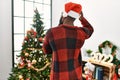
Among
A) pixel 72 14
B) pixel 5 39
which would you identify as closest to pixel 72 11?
pixel 72 14

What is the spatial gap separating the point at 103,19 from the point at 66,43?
1.49m

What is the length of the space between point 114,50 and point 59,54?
134cm

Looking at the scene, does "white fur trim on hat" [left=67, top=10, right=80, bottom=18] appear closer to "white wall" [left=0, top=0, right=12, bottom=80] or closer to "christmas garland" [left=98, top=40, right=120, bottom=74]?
"christmas garland" [left=98, top=40, right=120, bottom=74]

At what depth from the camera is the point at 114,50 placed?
113 inches

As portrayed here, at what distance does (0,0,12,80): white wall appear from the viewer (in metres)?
3.25

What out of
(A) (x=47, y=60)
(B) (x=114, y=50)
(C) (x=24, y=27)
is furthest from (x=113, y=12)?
(C) (x=24, y=27)

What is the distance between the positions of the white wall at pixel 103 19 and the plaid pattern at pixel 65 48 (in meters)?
1.20

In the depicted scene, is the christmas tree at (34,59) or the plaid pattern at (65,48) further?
the christmas tree at (34,59)

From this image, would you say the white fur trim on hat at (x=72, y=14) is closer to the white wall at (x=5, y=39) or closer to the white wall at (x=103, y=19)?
the white wall at (x=103, y=19)

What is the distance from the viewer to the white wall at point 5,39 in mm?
3252

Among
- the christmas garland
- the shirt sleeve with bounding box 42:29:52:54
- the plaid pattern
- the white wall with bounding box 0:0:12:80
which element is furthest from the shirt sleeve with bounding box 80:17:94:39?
the white wall with bounding box 0:0:12:80

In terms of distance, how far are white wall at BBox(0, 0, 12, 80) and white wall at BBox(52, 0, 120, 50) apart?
4.28 ft

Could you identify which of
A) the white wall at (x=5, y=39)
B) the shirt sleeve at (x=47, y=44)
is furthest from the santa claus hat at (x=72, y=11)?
the white wall at (x=5, y=39)

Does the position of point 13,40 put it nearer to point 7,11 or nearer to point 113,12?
point 7,11
